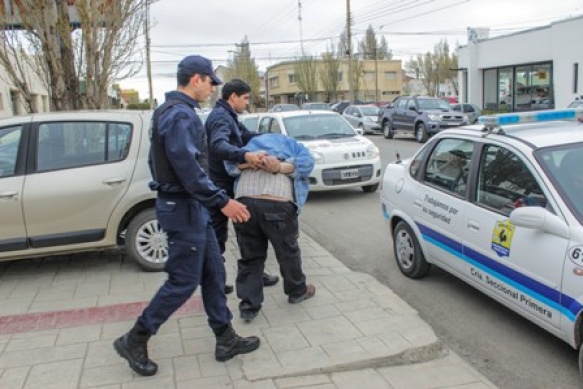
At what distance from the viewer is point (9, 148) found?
548 centimetres

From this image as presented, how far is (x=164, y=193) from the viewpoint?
3467 mm

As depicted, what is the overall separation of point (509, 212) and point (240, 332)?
85.9 inches

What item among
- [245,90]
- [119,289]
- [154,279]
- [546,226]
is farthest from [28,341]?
[546,226]

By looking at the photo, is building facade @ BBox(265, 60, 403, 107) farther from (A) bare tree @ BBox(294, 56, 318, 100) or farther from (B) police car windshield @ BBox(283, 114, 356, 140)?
(B) police car windshield @ BBox(283, 114, 356, 140)

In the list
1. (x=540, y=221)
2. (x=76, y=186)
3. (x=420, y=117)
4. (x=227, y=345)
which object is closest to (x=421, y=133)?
(x=420, y=117)

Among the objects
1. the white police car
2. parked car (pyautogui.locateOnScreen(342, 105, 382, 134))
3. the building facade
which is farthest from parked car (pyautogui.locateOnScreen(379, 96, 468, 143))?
the building facade

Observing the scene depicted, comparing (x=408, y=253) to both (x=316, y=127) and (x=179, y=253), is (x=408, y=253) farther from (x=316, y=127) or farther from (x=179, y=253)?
(x=316, y=127)

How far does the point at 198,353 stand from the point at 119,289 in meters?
1.74

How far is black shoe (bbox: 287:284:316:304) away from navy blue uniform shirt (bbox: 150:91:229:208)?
5.51 feet

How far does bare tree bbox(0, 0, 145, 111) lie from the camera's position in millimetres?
8078

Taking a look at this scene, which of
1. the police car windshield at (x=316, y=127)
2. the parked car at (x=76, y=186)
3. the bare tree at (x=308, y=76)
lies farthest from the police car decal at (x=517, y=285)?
the bare tree at (x=308, y=76)

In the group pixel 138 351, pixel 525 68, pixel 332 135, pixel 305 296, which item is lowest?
pixel 305 296

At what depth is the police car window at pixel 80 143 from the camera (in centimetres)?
552

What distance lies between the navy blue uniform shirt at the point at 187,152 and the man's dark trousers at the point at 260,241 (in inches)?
36.2
